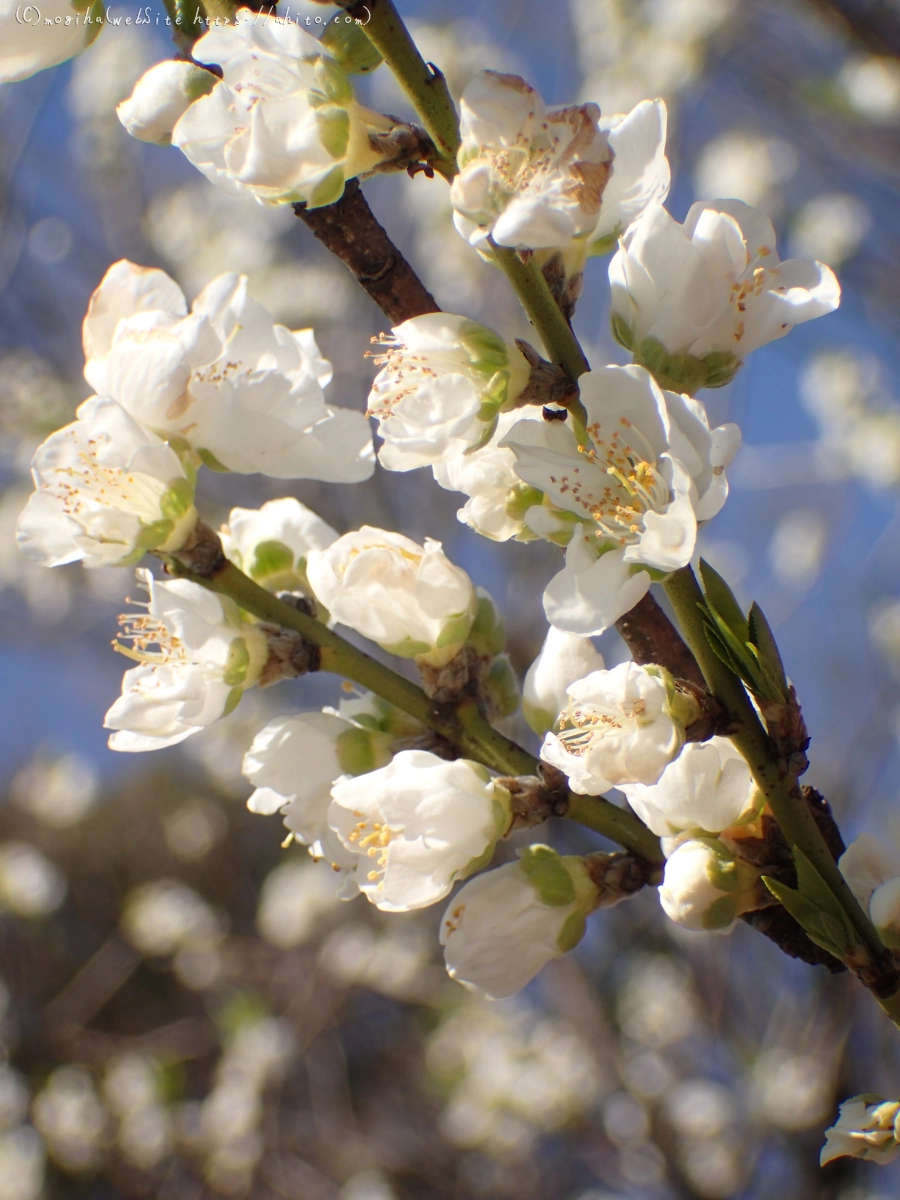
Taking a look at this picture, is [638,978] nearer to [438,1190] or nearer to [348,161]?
[438,1190]

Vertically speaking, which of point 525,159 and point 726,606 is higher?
point 525,159

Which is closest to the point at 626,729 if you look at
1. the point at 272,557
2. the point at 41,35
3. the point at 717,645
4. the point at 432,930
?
the point at 717,645

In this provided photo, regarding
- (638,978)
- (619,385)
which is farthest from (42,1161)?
(619,385)

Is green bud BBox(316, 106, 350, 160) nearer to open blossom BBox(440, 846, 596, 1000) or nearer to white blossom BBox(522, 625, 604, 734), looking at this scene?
white blossom BBox(522, 625, 604, 734)

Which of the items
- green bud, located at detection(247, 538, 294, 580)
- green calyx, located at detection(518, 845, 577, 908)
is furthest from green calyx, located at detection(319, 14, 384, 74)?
green calyx, located at detection(518, 845, 577, 908)

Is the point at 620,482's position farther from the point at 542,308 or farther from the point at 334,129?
the point at 334,129

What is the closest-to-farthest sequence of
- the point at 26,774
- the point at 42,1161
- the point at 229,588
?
the point at 229,588 < the point at 42,1161 < the point at 26,774

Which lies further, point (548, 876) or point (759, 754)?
point (548, 876)
